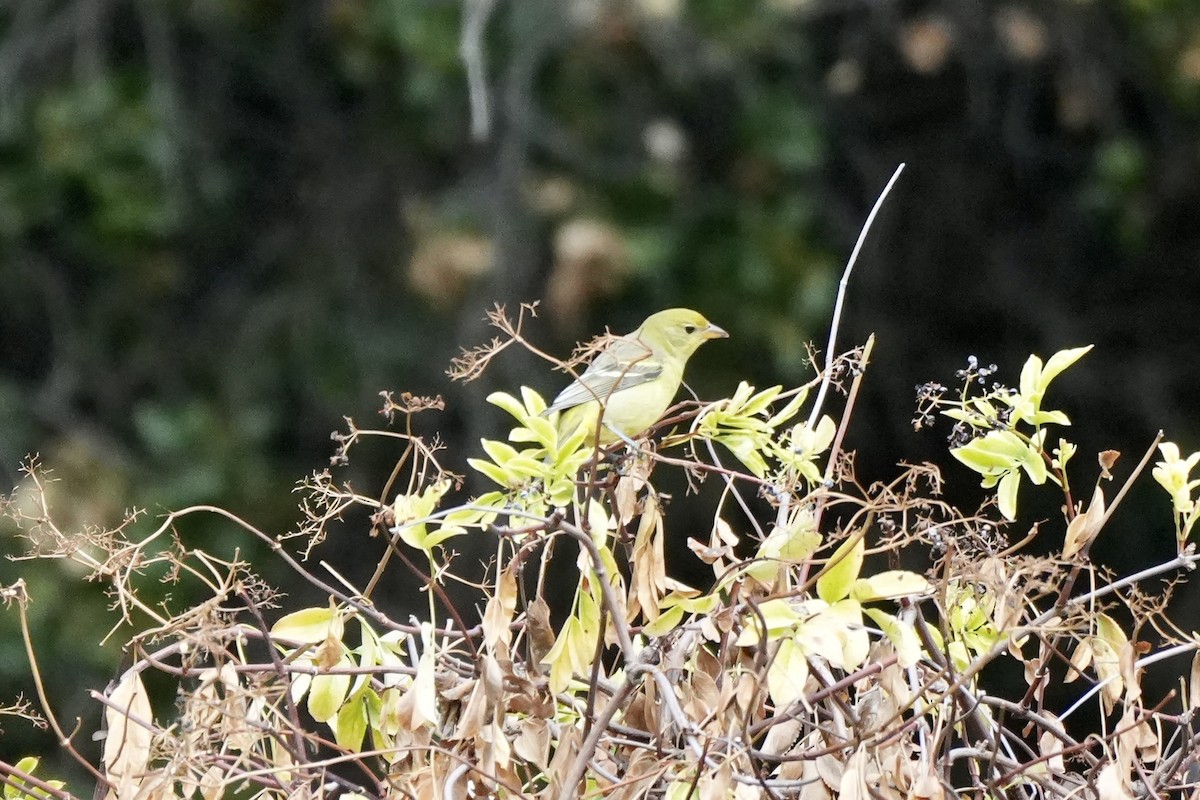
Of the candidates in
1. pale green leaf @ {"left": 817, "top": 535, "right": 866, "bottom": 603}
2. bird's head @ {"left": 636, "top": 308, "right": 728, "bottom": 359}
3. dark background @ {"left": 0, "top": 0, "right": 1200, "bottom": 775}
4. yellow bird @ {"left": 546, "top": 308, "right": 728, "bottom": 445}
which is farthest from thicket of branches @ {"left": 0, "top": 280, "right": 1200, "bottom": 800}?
dark background @ {"left": 0, "top": 0, "right": 1200, "bottom": 775}

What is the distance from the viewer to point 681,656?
1149mm

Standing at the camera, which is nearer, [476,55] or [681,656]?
[681,656]

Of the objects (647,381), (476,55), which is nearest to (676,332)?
(647,381)

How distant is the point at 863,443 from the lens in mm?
4996

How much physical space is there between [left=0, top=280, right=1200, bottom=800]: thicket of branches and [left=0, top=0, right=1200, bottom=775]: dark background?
11.2ft

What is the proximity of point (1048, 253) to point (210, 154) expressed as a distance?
2.73 meters

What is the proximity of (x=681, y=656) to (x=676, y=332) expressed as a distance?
1573mm

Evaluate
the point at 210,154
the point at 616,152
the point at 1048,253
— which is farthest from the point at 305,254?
the point at 1048,253

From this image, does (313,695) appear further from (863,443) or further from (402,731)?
(863,443)

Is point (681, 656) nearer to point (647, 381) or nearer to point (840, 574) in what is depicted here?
point (840, 574)

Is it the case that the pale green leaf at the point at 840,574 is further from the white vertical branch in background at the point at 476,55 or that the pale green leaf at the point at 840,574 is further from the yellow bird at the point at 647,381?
the white vertical branch in background at the point at 476,55

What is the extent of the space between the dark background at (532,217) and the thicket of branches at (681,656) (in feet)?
11.2

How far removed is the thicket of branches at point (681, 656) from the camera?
1.05 metres

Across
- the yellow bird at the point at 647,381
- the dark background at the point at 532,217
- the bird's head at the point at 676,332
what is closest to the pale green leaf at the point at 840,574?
the yellow bird at the point at 647,381
